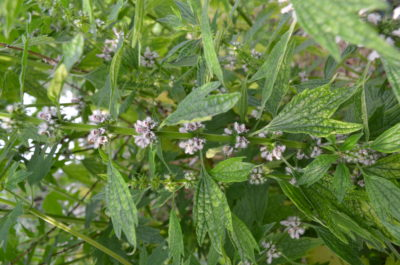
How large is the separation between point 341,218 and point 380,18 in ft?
0.97

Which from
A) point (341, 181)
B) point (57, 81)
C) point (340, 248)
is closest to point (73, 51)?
point (57, 81)

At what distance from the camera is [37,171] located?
792mm

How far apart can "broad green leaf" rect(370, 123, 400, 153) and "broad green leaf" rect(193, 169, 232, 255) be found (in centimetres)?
21

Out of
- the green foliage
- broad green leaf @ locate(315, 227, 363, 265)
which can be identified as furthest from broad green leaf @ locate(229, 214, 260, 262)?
broad green leaf @ locate(315, 227, 363, 265)

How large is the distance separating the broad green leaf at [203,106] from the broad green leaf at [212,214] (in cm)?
13

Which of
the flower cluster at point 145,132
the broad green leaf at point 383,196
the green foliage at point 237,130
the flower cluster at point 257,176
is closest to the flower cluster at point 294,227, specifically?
the green foliage at point 237,130

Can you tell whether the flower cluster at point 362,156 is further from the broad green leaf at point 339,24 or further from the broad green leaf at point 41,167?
the broad green leaf at point 41,167

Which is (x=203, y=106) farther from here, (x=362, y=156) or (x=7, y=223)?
(x=7, y=223)

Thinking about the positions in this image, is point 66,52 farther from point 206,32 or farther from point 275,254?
point 275,254

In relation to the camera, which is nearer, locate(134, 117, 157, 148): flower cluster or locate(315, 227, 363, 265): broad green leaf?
locate(134, 117, 157, 148): flower cluster

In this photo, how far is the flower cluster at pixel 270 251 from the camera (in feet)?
2.56

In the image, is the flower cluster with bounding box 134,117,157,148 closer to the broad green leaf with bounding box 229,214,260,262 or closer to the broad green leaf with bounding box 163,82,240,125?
the broad green leaf with bounding box 163,82,240,125

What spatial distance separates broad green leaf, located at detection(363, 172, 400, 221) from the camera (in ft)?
1.73

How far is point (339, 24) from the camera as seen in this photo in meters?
0.31
